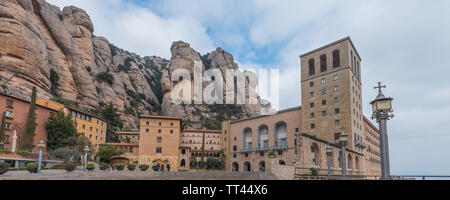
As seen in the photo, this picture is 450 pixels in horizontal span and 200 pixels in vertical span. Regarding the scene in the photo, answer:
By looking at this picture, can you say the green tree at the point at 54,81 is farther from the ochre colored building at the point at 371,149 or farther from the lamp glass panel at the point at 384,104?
the lamp glass panel at the point at 384,104

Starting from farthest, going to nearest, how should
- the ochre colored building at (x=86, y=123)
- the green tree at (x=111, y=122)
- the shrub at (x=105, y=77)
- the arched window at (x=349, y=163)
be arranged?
the shrub at (x=105, y=77)
the green tree at (x=111, y=122)
the ochre colored building at (x=86, y=123)
the arched window at (x=349, y=163)

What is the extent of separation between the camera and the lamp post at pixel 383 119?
928 cm

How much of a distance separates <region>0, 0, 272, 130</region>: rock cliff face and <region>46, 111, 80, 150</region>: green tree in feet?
30.8

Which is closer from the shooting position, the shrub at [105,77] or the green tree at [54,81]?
the green tree at [54,81]

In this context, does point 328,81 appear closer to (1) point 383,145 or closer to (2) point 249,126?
(2) point 249,126

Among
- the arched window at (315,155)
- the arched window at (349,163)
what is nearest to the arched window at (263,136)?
the arched window at (349,163)

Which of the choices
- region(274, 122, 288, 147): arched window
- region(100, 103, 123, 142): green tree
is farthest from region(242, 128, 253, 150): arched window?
region(100, 103, 123, 142): green tree

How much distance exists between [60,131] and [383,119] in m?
46.7

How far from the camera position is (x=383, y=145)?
932 cm

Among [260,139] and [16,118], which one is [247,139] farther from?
[16,118]

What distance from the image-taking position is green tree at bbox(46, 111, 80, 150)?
148 ft

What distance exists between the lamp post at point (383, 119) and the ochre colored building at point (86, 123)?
48.5 meters

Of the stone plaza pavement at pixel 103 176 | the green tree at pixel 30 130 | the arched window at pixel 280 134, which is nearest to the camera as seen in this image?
the stone plaza pavement at pixel 103 176
